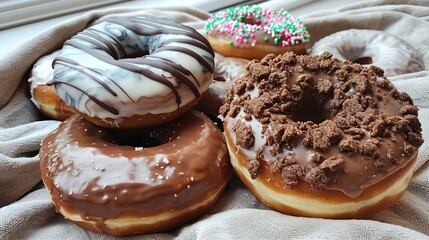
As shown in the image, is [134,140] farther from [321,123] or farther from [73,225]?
[321,123]

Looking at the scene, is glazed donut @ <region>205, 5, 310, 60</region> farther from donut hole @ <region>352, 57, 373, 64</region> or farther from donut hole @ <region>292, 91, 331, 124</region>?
donut hole @ <region>292, 91, 331, 124</region>

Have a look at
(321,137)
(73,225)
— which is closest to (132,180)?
(73,225)

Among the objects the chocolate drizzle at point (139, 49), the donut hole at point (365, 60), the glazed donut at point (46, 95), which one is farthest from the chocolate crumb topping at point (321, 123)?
the donut hole at point (365, 60)

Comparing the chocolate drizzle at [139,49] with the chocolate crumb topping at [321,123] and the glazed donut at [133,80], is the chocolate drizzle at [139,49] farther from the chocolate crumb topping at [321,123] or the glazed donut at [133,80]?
the chocolate crumb topping at [321,123]

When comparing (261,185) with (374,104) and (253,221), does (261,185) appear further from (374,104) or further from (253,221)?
(374,104)

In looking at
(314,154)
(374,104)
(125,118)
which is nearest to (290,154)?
(314,154)

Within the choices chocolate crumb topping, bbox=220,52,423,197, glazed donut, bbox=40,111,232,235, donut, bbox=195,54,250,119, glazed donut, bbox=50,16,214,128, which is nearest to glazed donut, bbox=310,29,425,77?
donut, bbox=195,54,250,119
